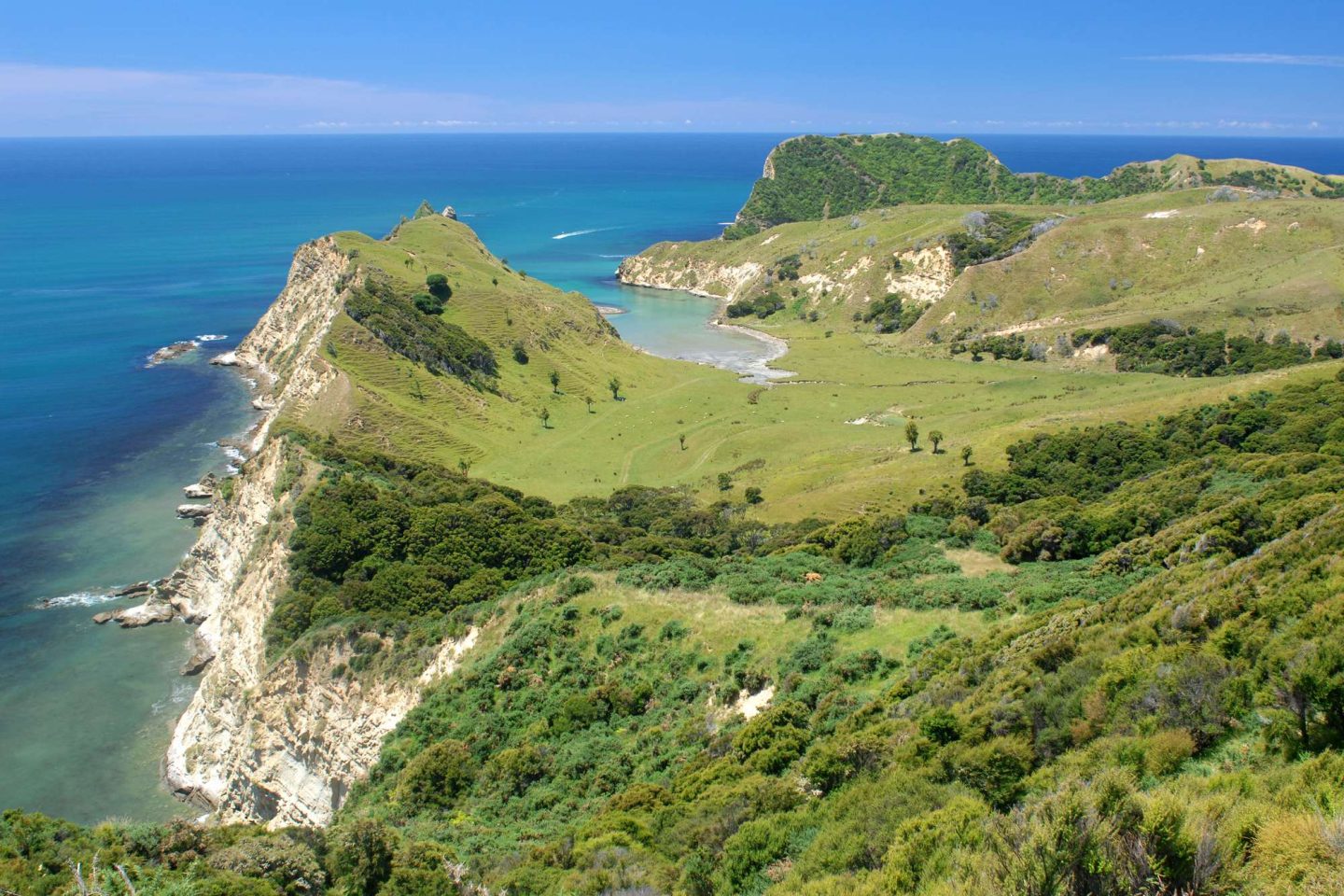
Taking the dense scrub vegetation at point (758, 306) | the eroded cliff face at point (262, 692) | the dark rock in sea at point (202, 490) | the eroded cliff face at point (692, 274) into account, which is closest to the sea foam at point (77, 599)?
the eroded cliff face at point (262, 692)

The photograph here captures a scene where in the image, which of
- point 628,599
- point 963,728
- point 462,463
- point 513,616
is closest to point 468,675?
point 513,616

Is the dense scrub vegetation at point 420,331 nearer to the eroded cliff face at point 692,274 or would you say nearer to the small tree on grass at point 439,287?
the small tree on grass at point 439,287

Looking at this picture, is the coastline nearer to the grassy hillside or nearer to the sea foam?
the grassy hillside

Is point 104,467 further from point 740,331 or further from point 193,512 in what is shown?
point 740,331

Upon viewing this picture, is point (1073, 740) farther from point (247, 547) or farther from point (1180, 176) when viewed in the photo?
point (1180, 176)

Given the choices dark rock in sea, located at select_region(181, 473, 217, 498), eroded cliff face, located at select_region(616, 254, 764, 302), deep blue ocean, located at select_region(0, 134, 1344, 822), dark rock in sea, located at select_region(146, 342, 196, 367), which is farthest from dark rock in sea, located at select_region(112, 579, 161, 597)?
eroded cliff face, located at select_region(616, 254, 764, 302)

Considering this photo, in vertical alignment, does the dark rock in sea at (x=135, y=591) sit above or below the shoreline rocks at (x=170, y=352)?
below

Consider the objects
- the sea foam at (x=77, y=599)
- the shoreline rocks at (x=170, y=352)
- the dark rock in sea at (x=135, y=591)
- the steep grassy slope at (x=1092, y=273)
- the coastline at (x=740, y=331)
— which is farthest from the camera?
the shoreline rocks at (x=170, y=352)
